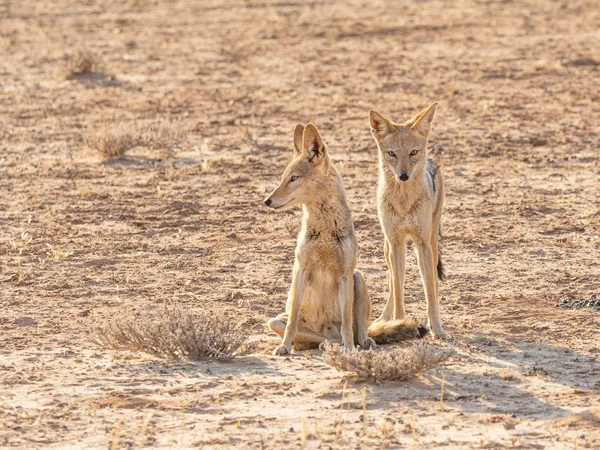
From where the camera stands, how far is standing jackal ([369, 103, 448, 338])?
345 inches

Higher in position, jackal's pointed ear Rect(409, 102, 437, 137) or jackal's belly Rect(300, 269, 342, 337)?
jackal's pointed ear Rect(409, 102, 437, 137)

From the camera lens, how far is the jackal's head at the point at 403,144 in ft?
28.7

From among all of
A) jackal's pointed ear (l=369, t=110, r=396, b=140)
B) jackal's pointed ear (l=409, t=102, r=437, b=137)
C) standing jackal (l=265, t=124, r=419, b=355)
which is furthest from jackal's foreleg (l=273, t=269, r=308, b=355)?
jackal's pointed ear (l=409, t=102, r=437, b=137)

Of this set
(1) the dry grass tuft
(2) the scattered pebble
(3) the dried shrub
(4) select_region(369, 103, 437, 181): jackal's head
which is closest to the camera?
(4) select_region(369, 103, 437, 181): jackal's head

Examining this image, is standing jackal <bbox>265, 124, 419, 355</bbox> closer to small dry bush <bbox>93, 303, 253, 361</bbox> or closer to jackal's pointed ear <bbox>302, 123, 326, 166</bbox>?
jackal's pointed ear <bbox>302, 123, 326, 166</bbox>

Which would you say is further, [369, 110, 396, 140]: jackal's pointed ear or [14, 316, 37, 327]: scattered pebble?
[14, 316, 37, 327]: scattered pebble

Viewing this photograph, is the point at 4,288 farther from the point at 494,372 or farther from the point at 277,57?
the point at 277,57

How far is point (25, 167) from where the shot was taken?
14.9 m

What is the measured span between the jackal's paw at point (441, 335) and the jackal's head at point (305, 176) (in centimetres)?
130

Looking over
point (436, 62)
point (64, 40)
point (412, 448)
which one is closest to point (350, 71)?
point (436, 62)

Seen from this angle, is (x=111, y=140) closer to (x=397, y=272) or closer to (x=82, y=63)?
(x=82, y=63)

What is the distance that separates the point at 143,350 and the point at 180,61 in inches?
611

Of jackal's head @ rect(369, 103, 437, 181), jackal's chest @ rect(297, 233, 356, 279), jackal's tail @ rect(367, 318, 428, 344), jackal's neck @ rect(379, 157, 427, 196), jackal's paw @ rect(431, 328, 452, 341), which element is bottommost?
jackal's paw @ rect(431, 328, 452, 341)

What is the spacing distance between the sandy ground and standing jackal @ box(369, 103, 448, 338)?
43 cm
